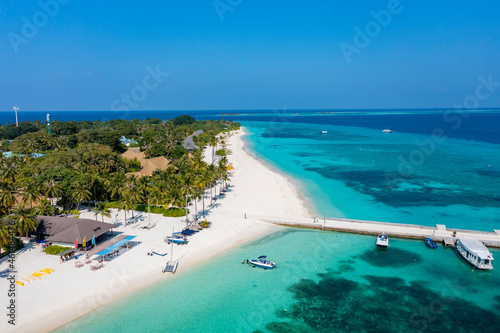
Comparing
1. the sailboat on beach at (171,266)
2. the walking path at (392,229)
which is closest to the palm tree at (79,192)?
the sailboat on beach at (171,266)

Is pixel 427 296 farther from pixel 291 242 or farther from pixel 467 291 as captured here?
pixel 291 242

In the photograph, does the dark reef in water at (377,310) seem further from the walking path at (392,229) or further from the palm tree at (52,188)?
the palm tree at (52,188)

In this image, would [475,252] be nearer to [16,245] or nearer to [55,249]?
[55,249]

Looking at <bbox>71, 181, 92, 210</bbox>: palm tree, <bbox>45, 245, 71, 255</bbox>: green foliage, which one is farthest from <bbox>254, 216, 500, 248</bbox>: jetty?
<bbox>71, 181, 92, 210</bbox>: palm tree

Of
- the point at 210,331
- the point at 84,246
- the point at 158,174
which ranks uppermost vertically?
the point at 158,174

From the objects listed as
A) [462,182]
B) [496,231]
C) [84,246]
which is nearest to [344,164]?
[462,182]

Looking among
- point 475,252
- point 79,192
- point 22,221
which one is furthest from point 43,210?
point 475,252
